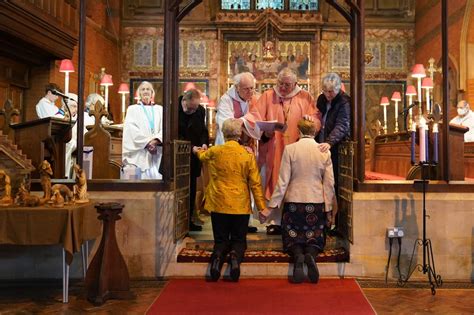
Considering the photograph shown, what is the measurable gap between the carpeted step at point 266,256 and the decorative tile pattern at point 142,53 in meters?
10.9

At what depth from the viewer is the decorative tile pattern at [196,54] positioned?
15672 millimetres

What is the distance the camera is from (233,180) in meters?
5.43

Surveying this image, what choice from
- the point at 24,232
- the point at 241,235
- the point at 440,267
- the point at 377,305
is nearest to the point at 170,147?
the point at 241,235

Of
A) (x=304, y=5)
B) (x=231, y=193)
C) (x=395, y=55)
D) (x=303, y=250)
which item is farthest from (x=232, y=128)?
(x=395, y=55)

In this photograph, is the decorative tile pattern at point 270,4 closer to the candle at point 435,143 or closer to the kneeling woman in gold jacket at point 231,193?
the candle at point 435,143

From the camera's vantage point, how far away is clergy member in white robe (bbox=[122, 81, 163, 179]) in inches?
272

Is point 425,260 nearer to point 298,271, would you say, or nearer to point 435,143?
point 435,143

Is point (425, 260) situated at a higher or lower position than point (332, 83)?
lower

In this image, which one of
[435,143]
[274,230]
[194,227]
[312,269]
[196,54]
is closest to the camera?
[312,269]

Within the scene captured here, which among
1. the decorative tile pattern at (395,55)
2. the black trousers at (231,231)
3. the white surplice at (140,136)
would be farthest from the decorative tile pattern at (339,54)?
the black trousers at (231,231)

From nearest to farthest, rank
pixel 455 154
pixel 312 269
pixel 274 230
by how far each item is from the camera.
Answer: pixel 312 269, pixel 455 154, pixel 274 230

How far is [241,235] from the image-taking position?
551 centimetres

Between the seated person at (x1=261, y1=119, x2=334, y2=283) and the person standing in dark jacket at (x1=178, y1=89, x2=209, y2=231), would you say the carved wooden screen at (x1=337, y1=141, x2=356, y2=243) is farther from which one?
the person standing in dark jacket at (x1=178, y1=89, x2=209, y2=231)

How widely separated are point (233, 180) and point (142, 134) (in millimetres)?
2000
